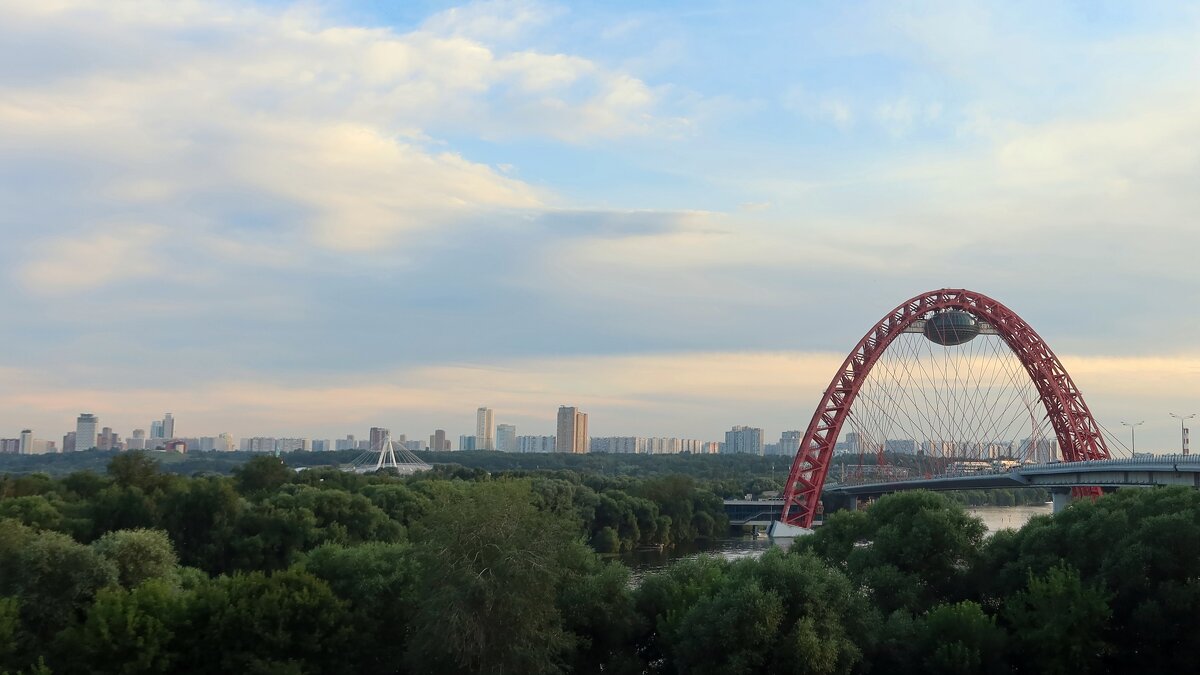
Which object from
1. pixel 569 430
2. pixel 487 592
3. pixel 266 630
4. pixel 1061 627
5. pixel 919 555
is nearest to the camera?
pixel 487 592

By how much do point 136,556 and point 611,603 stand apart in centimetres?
1118

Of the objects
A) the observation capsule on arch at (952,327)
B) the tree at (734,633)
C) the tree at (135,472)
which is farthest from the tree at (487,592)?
the observation capsule on arch at (952,327)

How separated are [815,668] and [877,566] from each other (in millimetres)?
5676

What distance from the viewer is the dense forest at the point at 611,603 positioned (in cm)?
1803

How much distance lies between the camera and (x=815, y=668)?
1748 cm

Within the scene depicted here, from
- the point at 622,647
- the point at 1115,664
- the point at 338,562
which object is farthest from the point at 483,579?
the point at 1115,664

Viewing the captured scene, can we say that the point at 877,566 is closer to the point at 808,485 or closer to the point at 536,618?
the point at 536,618

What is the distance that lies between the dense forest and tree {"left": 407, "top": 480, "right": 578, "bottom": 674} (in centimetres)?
4

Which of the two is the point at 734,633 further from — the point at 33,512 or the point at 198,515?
the point at 33,512

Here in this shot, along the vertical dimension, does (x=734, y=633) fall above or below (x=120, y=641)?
above

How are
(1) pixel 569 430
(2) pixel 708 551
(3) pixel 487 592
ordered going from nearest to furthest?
(3) pixel 487 592 < (2) pixel 708 551 < (1) pixel 569 430

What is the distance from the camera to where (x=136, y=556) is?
23.0 m

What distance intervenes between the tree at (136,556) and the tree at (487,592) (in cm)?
781

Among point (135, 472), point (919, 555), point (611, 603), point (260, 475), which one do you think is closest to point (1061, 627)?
point (919, 555)
